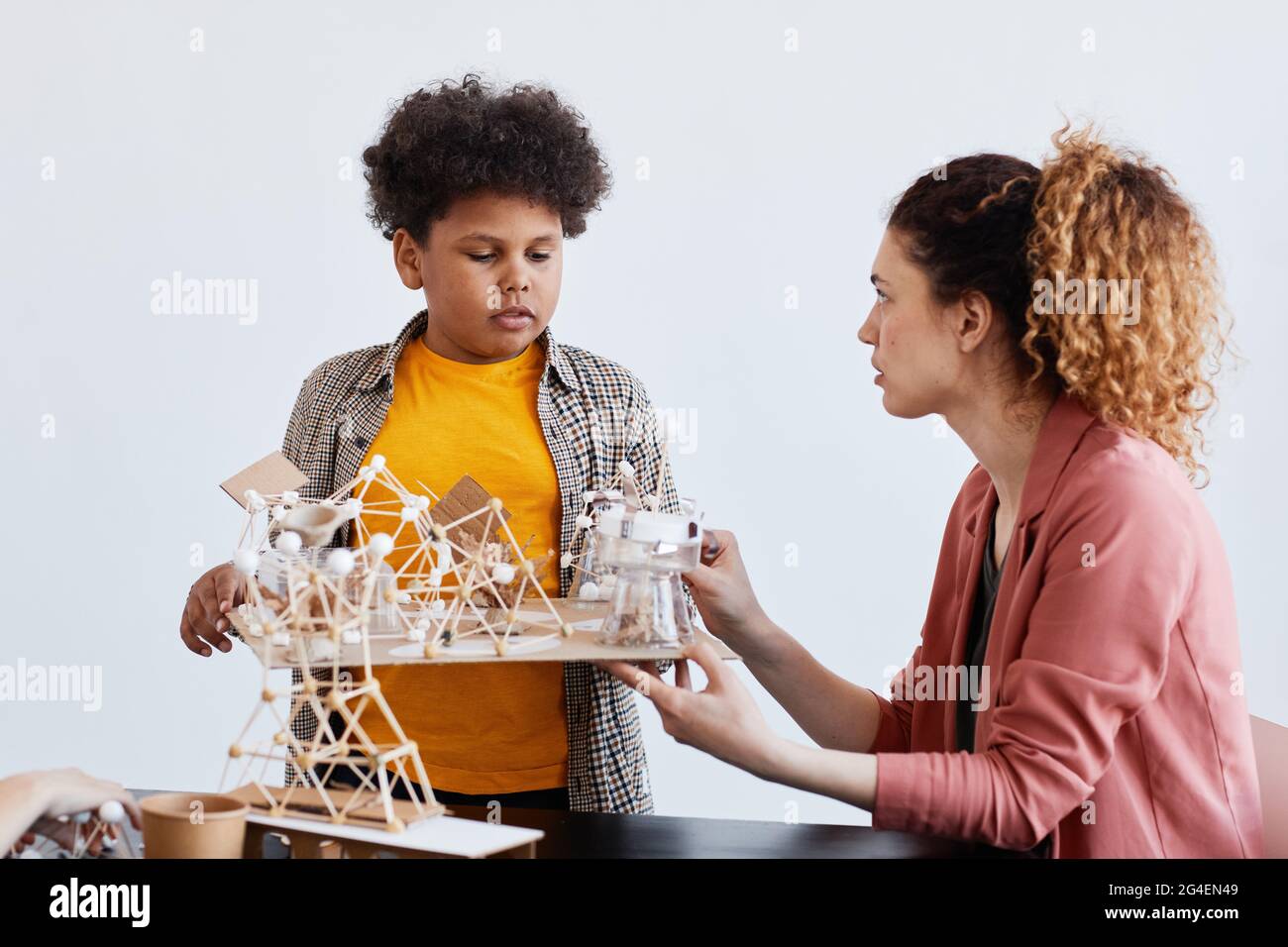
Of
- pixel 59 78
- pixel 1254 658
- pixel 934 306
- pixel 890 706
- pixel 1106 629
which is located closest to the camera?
pixel 1106 629

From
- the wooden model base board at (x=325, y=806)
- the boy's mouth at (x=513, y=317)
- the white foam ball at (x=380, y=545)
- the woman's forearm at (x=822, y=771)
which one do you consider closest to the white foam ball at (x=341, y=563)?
the white foam ball at (x=380, y=545)

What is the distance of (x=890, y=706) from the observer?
6.70 ft

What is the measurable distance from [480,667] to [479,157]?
2.80ft

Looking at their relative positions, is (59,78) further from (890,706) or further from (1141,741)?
(1141,741)

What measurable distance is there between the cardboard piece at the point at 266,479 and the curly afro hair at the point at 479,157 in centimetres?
63

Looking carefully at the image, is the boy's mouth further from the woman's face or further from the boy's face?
the woman's face

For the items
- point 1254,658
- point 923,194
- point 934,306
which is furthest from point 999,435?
point 1254,658

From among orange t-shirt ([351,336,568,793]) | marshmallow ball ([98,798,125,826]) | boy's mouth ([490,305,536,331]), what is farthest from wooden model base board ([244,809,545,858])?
boy's mouth ([490,305,536,331])

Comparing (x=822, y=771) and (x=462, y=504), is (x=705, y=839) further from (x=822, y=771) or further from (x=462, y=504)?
(x=462, y=504)

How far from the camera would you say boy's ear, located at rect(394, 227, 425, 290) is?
2318 millimetres

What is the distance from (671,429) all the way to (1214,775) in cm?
209

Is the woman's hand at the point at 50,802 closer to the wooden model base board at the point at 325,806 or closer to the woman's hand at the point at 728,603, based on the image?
the wooden model base board at the point at 325,806

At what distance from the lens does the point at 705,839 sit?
1.64 meters

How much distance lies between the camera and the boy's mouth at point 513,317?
212 cm
